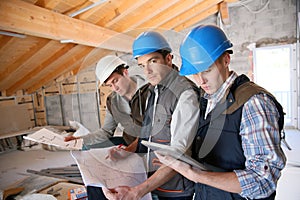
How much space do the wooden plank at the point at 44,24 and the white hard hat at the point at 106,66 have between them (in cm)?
89

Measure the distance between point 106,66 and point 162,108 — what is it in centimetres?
23

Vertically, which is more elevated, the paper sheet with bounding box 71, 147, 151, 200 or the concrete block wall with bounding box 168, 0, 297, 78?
the concrete block wall with bounding box 168, 0, 297, 78

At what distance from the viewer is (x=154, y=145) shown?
2.00 feet

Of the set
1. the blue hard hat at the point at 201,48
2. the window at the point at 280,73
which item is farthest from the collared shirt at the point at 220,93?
the window at the point at 280,73

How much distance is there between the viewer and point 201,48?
68cm

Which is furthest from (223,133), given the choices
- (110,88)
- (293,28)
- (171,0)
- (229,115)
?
(293,28)

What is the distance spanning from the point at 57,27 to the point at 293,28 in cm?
453

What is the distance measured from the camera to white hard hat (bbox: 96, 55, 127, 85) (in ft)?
2.38

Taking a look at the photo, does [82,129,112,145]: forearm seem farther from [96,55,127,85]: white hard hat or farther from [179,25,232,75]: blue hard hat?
[179,25,232,75]: blue hard hat

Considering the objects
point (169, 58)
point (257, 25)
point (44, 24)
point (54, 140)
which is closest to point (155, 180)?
point (169, 58)

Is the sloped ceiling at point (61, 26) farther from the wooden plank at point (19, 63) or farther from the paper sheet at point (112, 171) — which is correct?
the paper sheet at point (112, 171)

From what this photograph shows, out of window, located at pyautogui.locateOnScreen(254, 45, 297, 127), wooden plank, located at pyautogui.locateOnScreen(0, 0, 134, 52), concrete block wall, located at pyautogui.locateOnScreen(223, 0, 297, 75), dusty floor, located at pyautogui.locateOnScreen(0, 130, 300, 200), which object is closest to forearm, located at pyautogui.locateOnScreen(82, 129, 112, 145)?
wooden plank, located at pyautogui.locateOnScreen(0, 0, 134, 52)

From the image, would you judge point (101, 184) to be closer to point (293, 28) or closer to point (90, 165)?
point (90, 165)

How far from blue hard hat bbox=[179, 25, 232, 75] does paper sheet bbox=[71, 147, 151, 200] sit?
357 mm
